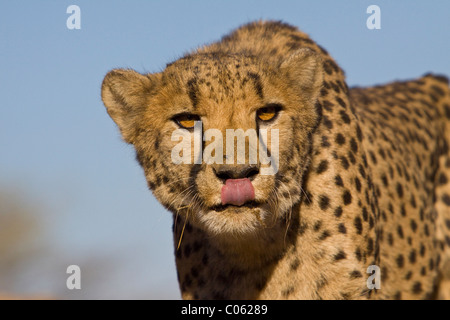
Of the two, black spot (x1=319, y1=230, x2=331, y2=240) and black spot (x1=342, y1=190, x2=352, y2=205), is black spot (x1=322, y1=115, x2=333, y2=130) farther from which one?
black spot (x1=319, y1=230, x2=331, y2=240)

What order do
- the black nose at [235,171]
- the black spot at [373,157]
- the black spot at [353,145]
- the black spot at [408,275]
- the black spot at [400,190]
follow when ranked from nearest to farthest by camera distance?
the black nose at [235,171] < the black spot at [353,145] < the black spot at [373,157] < the black spot at [408,275] < the black spot at [400,190]

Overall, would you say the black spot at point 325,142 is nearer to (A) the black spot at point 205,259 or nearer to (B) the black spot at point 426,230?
(A) the black spot at point 205,259

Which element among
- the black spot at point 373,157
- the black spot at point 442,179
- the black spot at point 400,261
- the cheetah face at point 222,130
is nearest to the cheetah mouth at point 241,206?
the cheetah face at point 222,130

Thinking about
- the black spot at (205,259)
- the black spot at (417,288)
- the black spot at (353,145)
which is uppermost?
the black spot at (353,145)

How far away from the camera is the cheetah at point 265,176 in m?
4.05

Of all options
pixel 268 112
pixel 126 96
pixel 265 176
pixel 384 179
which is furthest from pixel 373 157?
pixel 126 96

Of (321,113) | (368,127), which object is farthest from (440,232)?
(321,113)

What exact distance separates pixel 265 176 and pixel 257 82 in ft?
1.64

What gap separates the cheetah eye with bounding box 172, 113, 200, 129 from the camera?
4.14m

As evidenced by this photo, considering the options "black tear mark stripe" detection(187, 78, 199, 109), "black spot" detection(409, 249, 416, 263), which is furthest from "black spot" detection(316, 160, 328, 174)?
"black spot" detection(409, 249, 416, 263)

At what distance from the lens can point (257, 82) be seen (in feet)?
13.8

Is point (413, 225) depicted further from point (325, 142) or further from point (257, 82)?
point (257, 82)

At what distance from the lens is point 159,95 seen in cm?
437
